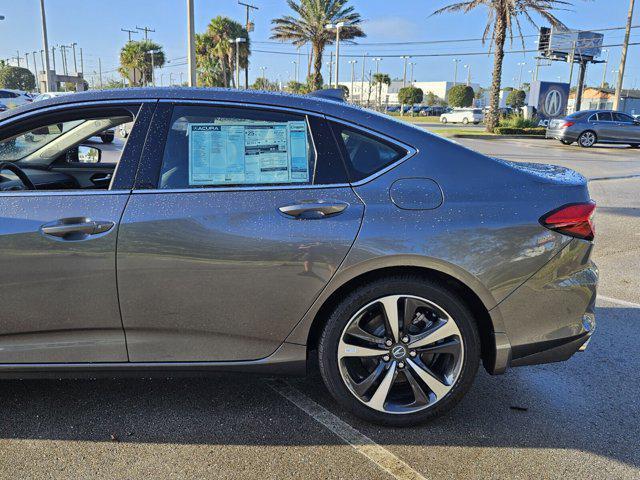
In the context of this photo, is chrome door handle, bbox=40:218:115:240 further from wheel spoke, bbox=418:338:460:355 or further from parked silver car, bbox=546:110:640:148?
parked silver car, bbox=546:110:640:148

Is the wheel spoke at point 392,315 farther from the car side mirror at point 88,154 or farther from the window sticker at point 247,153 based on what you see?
the car side mirror at point 88,154

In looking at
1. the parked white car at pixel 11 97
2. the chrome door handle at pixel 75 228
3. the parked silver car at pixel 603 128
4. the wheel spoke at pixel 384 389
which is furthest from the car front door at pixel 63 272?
the parked white car at pixel 11 97

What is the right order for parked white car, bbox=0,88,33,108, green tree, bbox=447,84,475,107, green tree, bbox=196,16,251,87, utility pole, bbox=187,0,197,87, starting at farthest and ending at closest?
green tree, bbox=447,84,475,107
green tree, bbox=196,16,251,87
parked white car, bbox=0,88,33,108
utility pole, bbox=187,0,197,87

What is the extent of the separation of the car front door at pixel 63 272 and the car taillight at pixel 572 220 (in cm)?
202

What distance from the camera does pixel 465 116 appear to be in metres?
53.4

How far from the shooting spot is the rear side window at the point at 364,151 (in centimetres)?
271

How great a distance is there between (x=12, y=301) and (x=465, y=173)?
222 centimetres

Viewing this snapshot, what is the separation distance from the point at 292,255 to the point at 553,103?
37272 millimetres

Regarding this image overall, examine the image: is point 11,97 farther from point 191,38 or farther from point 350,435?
point 350,435

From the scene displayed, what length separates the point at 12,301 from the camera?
2.55 meters

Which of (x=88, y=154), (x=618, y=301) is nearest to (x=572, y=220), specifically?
(x=618, y=301)

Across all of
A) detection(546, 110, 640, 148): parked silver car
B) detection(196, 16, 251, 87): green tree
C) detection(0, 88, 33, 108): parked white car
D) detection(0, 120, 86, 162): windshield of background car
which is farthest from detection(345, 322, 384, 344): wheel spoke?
detection(196, 16, 251, 87): green tree

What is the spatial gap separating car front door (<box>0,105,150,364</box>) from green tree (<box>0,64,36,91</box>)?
110181 mm

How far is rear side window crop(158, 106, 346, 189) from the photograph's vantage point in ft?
8.77
